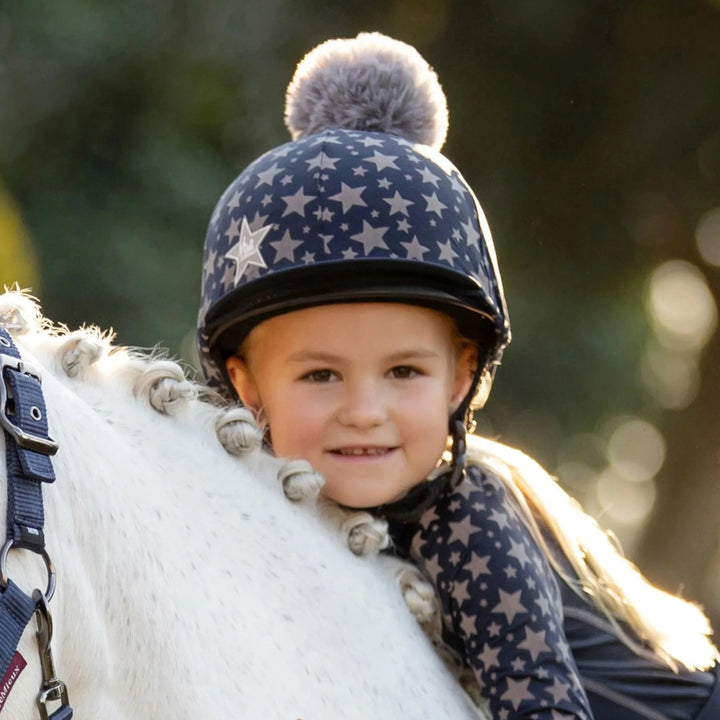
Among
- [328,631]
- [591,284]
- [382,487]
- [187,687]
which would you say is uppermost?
[591,284]

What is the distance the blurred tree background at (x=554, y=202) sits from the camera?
405 inches

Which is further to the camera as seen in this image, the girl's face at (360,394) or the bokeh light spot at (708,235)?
the bokeh light spot at (708,235)

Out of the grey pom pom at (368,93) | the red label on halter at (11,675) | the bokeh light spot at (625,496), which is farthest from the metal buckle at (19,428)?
the bokeh light spot at (625,496)

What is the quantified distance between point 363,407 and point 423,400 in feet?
0.47

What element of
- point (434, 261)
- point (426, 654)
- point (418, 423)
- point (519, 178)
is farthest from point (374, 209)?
point (519, 178)

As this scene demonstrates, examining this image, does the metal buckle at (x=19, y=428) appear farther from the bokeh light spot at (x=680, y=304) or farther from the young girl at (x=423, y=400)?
the bokeh light spot at (x=680, y=304)

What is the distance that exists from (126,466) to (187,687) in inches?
12.3

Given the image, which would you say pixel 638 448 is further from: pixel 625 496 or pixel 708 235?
pixel 708 235

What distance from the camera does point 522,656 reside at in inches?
93.1

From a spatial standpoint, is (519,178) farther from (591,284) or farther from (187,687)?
(187,687)

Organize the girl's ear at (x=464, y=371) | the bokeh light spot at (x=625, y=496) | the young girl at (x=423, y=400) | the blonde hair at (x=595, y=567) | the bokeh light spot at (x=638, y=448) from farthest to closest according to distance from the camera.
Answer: the bokeh light spot at (x=625, y=496)
the bokeh light spot at (x=638, y=448)
the girl's ear at (x=464, y=371)
the blonde hair at (x=595, y=567)
the young girl at (x=423, y=400)

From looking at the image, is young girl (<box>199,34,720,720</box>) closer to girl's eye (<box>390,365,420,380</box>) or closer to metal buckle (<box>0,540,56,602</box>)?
girl's eye (<box>390,365,420,380</box>)

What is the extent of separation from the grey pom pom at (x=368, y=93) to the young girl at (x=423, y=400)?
10 centimetres

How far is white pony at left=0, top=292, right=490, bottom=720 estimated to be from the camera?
1633 mm
